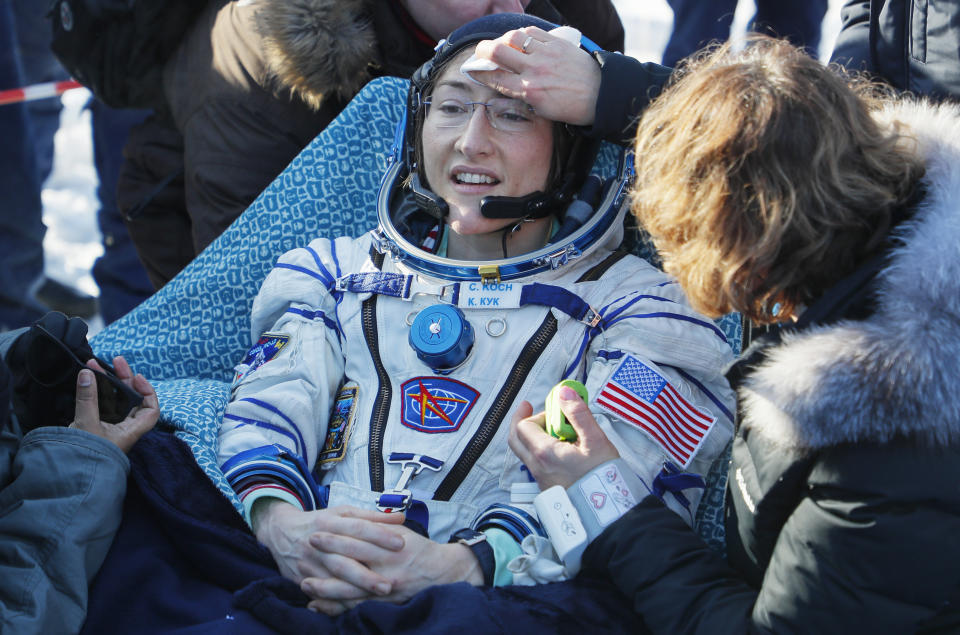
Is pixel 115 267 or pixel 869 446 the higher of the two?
pixel 869 446

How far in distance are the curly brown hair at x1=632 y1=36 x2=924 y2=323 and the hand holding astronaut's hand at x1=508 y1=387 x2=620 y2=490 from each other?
1.12ft

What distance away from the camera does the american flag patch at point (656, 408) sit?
5.93 feet

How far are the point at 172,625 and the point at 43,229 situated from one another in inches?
126

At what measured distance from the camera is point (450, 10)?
262cm

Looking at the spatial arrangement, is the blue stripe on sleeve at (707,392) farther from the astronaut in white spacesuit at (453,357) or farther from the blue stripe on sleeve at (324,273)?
the blue stripe on sleeve at (324,273)

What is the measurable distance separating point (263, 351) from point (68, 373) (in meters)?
0.40

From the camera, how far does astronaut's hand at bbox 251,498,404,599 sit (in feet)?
5.44

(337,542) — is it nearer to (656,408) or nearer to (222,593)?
(222,593)

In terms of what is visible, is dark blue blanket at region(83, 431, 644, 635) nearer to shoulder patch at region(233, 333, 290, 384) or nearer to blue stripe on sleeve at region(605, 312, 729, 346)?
shoulder patch at region(233, 333, 290, 384)

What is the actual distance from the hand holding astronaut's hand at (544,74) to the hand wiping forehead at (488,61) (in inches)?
0.5

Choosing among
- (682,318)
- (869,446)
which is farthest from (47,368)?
(869,446)

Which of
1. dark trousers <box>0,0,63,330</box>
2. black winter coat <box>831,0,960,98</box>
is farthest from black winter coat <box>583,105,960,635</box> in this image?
dark trousers <box>0,0,63,330</box>

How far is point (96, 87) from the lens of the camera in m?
3.09

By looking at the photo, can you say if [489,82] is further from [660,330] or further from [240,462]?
[240,462]
